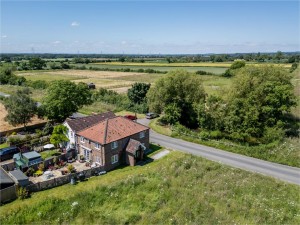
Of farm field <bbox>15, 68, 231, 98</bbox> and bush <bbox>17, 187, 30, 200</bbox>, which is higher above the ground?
farm field <bbox>15, 68, 231, 98</bbox>

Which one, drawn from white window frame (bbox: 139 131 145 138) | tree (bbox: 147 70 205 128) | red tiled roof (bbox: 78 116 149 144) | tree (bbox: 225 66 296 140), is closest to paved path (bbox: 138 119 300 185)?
white window frame (bbox: 139 131 145 138)

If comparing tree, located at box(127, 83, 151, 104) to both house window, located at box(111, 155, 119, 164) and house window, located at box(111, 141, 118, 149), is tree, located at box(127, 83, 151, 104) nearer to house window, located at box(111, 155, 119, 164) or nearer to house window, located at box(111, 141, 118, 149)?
house window, located at box(111, 141, 118, 149)

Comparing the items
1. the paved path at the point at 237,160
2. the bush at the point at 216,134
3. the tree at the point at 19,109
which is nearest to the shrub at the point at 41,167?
the tree at the point at 19,109

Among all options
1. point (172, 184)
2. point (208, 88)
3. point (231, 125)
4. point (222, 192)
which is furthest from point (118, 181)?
point (208, 88)

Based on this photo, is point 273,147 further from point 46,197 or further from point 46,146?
point 46,146

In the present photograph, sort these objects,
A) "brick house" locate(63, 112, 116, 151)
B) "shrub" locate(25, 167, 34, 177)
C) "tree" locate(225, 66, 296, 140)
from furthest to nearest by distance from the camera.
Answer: "tree" locate(225, 66, 296, 140), "brick house" locate(63, 112, 116, 151), "shrub" locate(25, 167, 34, 177)

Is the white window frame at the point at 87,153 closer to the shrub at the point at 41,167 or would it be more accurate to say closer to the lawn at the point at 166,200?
the lawn at the point at 166,200

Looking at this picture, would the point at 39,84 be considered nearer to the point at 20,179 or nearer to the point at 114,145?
the point at 114,145
